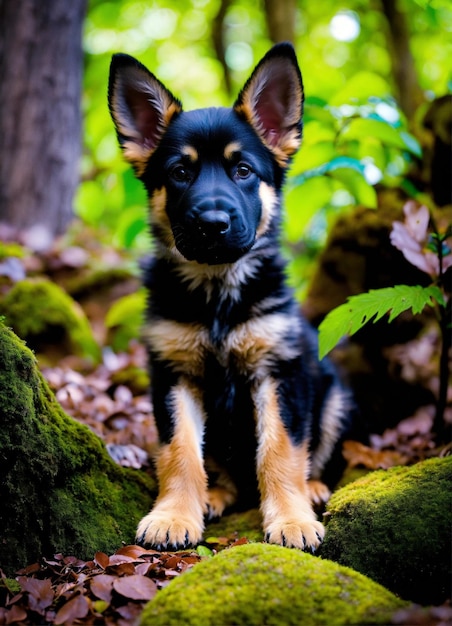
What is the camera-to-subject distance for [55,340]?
Result: 527 centimetres

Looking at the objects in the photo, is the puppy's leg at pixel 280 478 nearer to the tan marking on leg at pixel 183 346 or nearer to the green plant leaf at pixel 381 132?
the tan marking on leg at pixel 183 346

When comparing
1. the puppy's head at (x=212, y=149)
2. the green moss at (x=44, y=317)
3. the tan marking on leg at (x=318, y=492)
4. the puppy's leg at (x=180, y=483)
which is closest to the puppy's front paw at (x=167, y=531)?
the puppy's leg at (x=180, y=483)

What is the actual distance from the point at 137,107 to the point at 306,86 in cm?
202

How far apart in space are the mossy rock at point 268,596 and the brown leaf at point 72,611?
0.83 ft

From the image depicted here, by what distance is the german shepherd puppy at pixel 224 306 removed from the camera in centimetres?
336

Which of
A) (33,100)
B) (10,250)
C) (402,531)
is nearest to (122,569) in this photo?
(402,531)

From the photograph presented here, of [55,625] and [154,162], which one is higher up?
[154,162]

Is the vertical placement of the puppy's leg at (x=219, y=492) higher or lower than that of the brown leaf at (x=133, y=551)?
lower

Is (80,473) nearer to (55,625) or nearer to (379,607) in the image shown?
(55,625)

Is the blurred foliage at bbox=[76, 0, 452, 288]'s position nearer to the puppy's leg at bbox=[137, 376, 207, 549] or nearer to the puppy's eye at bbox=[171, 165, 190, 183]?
the puppy's eye at bbox=[171, 165, 190, 183]

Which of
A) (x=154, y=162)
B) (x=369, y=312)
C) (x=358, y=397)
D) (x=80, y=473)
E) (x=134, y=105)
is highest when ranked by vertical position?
(x=134, y=105)

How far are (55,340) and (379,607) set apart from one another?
387 cm

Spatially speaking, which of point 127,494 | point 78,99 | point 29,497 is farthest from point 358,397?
point 78,99

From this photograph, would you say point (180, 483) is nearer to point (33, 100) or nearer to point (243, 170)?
point (243, 170)
